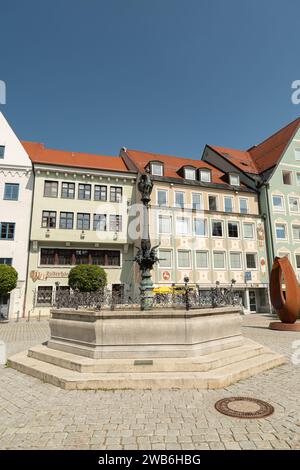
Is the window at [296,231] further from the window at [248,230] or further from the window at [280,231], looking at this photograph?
the window at [248,230]

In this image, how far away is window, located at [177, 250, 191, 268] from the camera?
30375 mm

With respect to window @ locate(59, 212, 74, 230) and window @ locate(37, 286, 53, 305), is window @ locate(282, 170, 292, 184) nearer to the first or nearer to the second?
window @ locate(59, 212, 74, 230)

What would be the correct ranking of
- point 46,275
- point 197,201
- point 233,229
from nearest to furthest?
point 46,275 < point 197,201 < point 233,229

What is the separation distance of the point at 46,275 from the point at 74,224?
18.0 ft

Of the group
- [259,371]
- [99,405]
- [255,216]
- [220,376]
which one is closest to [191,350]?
[220,376]

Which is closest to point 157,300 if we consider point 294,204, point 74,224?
point 74,224

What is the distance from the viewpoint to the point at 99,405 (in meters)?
5.47

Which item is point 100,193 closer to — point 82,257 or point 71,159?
point 71,159

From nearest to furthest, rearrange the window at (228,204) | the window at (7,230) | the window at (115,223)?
1. the window at (7,230)
2. the window at (115,223)
3. the window at (228,204)

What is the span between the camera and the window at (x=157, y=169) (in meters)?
32.5

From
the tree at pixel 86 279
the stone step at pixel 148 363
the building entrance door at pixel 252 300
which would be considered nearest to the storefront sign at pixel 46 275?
the tree at pixel 86 279

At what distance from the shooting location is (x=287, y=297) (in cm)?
1594

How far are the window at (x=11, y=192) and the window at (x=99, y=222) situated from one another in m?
7.64
